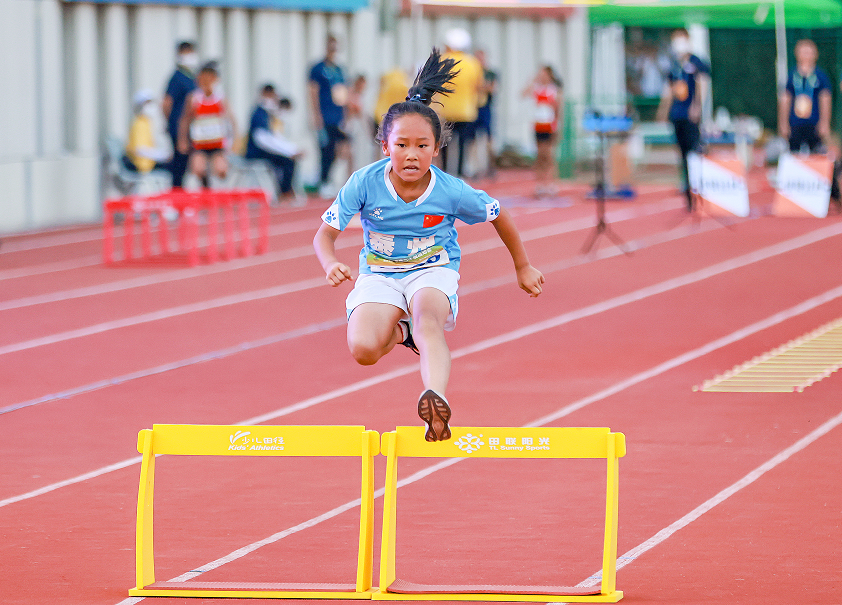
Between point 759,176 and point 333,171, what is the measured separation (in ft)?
23.8

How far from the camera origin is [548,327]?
10672mm

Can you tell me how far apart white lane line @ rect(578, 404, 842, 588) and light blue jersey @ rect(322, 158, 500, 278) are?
4.14ft

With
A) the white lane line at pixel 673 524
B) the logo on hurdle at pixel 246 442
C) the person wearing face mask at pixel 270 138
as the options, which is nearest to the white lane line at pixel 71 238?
the person wearing face mask at pixel 270 138

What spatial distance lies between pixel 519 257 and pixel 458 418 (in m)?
2.52

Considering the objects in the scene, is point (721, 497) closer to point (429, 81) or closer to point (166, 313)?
point (429, 81)

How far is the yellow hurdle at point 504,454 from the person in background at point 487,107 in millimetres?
18819

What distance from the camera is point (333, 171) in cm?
2202

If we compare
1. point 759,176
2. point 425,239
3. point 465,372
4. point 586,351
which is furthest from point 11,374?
point 759,176

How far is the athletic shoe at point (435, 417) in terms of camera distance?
179 inches

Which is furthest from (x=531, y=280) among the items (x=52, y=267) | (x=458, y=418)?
(x=52, y=267)

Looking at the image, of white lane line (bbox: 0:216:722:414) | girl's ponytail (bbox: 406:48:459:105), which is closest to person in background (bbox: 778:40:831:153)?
white lane line (bbox: 0:216:722:414)

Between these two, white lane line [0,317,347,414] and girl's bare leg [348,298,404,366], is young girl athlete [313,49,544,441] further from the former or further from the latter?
white lane line [0,317,347,414]

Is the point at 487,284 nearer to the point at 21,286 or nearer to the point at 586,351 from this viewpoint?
the point at 586,351

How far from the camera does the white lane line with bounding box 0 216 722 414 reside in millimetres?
8438
